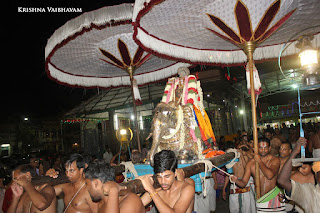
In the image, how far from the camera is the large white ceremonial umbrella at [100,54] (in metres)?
4.54

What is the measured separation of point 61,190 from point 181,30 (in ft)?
12.2

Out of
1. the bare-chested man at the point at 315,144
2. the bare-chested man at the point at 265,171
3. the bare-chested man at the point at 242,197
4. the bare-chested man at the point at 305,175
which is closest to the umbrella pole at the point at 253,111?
the bare-chested man at the point at 265,171

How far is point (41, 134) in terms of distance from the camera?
33.6 meters

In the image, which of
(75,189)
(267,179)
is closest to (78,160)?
(75,189)

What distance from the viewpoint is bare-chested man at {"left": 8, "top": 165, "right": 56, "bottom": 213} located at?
302cm

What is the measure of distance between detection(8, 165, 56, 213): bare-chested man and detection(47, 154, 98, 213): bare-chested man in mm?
253

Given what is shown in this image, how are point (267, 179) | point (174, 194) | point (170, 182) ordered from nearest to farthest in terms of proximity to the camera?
point (170, 182) < point (174, 194) < point (267, 179)

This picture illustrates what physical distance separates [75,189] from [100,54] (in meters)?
3.57

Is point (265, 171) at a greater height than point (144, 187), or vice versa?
point (144, 187)

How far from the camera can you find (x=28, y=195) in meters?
3.27

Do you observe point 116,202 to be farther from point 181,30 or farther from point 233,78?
point 233,78

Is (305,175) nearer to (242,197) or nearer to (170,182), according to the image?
(242,197)

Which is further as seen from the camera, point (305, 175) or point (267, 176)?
point (267, 176)

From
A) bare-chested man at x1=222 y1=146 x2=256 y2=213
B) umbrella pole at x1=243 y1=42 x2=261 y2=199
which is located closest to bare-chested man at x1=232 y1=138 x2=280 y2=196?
umbrella pole at x1=243 y1=42 x2=261 y2=199
